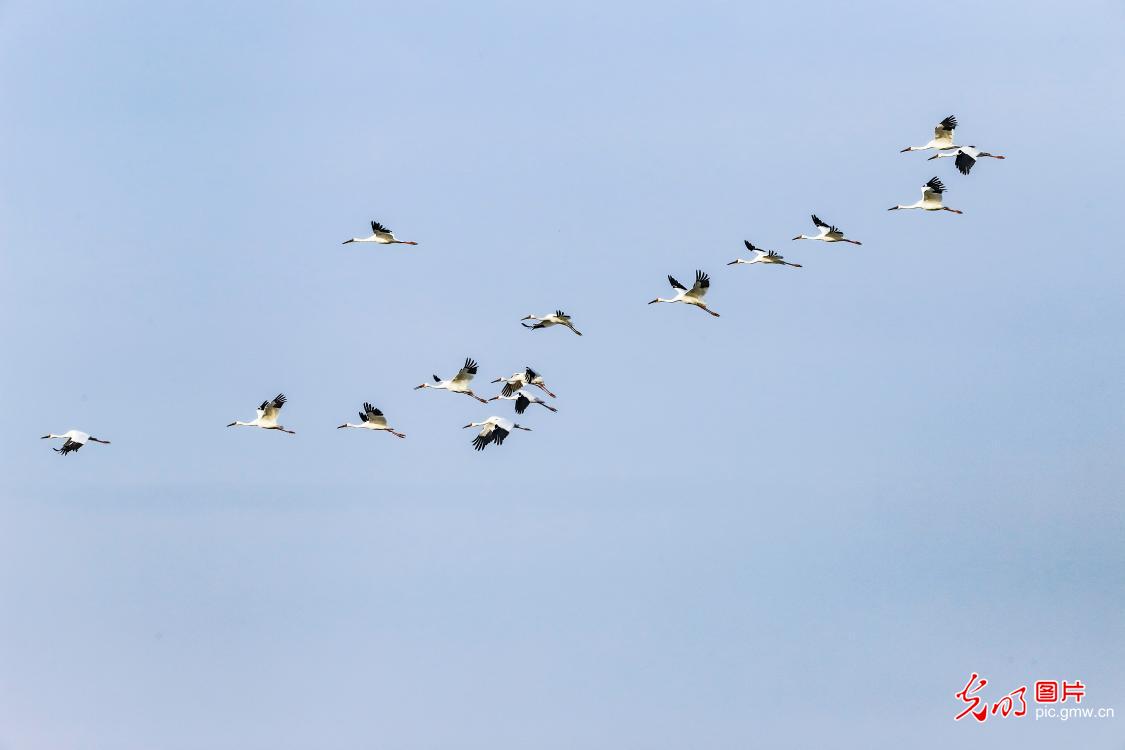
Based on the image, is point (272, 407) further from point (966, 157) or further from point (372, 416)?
point (966, 157)

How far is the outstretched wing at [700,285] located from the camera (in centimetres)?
4244

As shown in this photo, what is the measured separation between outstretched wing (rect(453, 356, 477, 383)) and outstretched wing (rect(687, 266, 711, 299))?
240 inches

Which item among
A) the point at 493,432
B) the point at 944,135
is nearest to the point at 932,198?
the point at 944,135

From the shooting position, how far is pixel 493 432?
141 ft

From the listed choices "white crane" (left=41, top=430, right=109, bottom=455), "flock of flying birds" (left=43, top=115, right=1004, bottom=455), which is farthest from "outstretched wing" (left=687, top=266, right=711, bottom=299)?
"white crane" (left=41, top=430, right=109, bottom=455)

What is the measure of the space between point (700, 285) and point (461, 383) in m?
6.86

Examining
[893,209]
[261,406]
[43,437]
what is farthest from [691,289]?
[43,437]

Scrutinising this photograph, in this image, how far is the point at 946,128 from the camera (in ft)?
145

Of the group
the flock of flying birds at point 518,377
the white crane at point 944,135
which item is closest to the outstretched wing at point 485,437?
the flock of flying birds at point 518,377

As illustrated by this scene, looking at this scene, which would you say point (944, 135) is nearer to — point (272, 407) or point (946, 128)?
point (946, 128)

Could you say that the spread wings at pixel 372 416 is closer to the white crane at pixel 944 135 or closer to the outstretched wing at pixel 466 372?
the outstretched wing at pixel 466 372

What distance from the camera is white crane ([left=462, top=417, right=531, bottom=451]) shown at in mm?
42875

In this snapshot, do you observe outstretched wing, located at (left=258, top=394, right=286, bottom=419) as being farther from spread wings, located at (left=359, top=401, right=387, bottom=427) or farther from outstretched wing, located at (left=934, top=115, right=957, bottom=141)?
outstretched wing, located at (left=934, top=115, right=957, bottom=141)

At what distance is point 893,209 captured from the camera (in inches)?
1871
